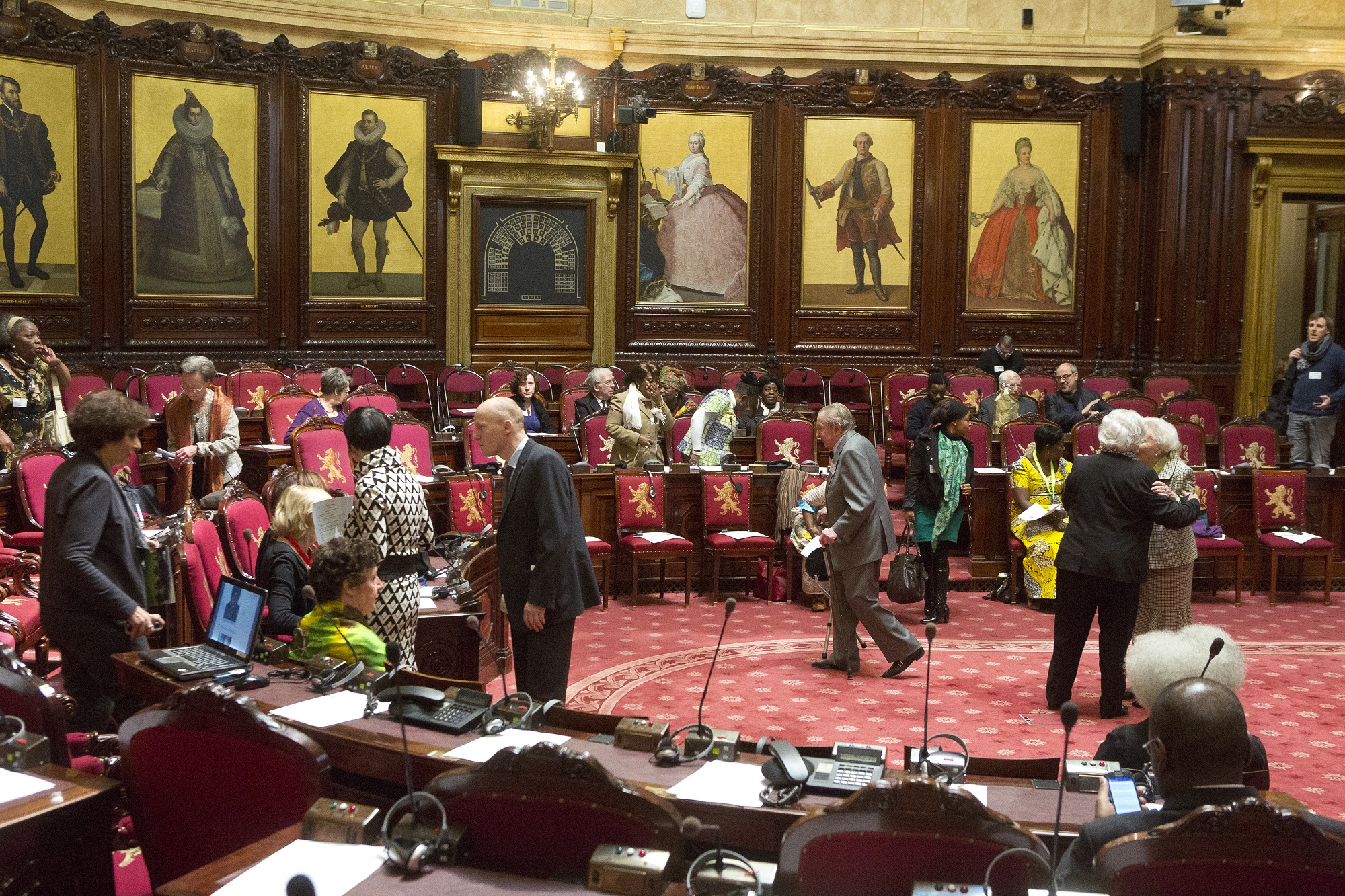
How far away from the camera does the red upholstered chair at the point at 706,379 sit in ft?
42.0

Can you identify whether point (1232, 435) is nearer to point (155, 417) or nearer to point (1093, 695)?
point (1093, 695)

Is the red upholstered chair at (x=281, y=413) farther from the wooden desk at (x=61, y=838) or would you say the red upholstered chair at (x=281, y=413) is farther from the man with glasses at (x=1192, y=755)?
the man with glasses at (x=1192, y=755)

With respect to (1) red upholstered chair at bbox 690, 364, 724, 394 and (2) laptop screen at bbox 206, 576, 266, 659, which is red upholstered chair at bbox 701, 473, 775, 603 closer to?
(1) red upholstered chair at bbox 690, 364, 724, 394

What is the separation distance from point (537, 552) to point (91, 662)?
1.39m

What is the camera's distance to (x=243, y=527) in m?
5.25

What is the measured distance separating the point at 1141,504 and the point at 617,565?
388 cm

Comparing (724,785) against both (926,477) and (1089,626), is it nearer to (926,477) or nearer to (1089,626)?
(1089,626)

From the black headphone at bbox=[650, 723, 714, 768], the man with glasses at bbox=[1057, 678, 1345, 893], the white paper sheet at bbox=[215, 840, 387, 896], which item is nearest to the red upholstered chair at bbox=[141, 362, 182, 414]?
the black headphone at bbox=[650, 723, 714, 768]

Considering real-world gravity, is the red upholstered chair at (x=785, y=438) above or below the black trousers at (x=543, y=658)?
above

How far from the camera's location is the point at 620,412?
8.76 metres

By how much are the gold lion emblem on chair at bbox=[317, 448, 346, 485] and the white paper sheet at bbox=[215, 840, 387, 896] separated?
5.68 meters

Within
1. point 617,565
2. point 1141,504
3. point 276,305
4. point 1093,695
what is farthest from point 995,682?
point 276,305

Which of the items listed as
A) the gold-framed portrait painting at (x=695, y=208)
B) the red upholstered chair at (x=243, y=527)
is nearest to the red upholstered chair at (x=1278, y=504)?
the gold-framed portrait painting at (x=695, y=208)

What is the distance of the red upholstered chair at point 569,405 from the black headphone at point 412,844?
7937 millimetres
